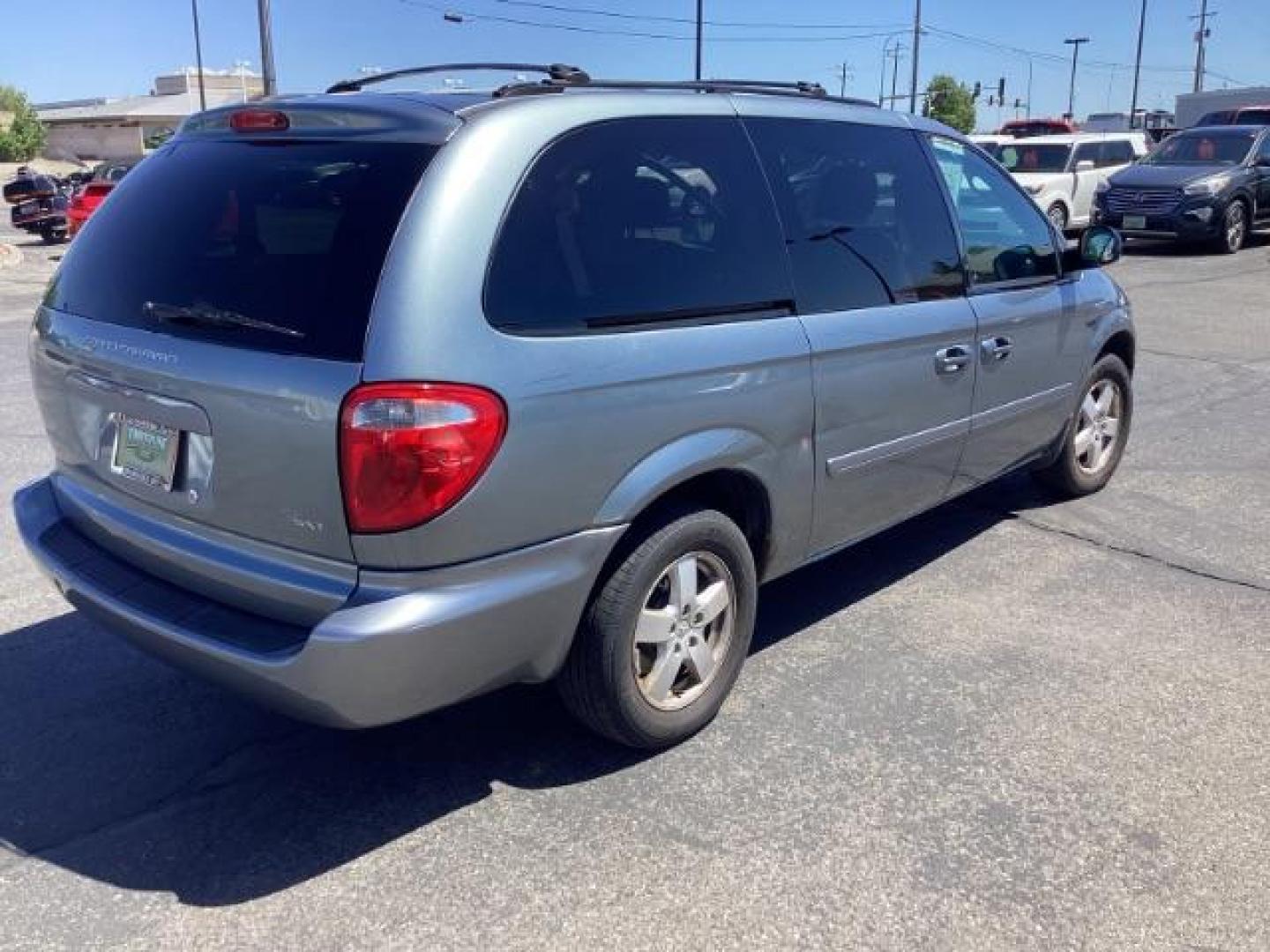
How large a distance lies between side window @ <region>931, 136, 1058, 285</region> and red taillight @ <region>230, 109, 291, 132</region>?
2.55m

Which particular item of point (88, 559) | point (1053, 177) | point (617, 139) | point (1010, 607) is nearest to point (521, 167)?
point (617, 139)

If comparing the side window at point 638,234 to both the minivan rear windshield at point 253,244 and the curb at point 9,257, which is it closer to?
the minivan rear windshield at point 253,244

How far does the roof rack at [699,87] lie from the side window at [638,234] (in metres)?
0.16

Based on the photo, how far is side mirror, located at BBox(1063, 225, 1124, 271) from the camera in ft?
17.3

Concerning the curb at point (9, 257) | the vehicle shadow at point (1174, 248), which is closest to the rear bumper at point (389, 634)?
the vehicle shadow at point (1174, 248)

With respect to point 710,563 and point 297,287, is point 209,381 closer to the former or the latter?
point 297,287

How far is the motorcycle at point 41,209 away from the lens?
26172 mm

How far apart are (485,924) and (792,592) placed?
7.58 feet

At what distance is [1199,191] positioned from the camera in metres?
17.0

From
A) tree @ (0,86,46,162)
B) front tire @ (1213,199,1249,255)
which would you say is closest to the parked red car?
front tire @ (1213,199,1249,255)

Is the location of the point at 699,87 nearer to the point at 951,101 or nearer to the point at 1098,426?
the point at 1098,426

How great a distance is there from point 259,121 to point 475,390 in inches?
44.7

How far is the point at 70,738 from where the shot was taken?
3.55 metres

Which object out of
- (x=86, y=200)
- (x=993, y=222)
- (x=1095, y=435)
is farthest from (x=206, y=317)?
(x=86, y=200)
